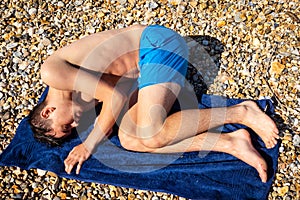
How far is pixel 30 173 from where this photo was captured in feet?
13.7

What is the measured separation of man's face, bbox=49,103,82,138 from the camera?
398cm

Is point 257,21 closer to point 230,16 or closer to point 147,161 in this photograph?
point 230,16

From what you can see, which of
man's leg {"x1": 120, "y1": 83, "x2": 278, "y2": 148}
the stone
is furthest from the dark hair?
the stone

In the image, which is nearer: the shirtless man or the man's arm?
the man's arm

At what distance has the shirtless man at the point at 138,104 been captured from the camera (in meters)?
3.86

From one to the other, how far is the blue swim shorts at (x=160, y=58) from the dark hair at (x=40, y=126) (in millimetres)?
848

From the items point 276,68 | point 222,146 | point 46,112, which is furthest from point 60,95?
point 276,68

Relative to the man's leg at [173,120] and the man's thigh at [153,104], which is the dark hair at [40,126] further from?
the man's thigh at [153,104]

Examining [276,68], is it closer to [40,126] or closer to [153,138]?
[153,138]

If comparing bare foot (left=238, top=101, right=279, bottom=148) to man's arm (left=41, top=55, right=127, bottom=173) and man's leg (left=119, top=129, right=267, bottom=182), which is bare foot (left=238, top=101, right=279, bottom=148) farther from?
man's arm (left=41, top=55, right=127, bottom=173)

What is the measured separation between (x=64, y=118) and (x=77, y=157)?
367 millimetres

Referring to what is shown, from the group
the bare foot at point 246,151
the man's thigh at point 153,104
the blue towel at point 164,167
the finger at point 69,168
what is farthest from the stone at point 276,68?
the finger at point 69,168

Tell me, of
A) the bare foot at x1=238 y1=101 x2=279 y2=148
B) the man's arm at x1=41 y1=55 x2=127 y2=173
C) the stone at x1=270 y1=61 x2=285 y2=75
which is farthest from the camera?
the stone at x1=270 y1=61 x2=285 y2=75

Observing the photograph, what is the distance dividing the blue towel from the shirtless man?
0.07 m
